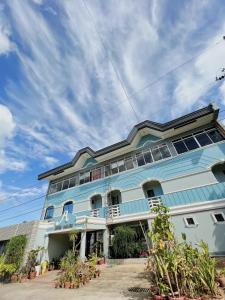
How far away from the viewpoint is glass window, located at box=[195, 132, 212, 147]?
13010mm

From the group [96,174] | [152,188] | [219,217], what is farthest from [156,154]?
[219,217]

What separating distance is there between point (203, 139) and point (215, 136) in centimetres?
80

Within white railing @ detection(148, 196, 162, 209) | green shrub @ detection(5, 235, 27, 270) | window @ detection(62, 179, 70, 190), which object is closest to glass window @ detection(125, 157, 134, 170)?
white railing @ detection(148, 196, 162, 209)

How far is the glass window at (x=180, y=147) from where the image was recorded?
13832 millimetres

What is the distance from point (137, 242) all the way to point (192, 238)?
11.2 feet

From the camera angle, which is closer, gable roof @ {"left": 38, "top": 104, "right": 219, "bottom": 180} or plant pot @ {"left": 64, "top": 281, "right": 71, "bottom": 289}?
plant pot @ {"left": 64, "top": 281, "right": 71, "bottom": 289}

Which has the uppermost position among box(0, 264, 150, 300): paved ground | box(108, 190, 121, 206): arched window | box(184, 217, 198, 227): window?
box(108, 190, 121, 206): arched window

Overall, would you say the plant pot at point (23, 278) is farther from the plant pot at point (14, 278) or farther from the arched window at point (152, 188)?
the arched window at point (152, 188)

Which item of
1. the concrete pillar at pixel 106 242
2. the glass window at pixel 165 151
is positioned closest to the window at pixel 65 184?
the concrete pillar at pixel 106 242

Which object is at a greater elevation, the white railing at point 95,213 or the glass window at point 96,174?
the glass window at point 96,174

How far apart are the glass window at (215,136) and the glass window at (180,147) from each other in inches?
76.8

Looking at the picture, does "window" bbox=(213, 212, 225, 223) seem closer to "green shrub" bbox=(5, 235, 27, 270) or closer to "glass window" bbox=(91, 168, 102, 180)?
"glass window" bbox=(91, 168, 102, 180)

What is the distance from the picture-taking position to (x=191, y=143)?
1373 centimetres

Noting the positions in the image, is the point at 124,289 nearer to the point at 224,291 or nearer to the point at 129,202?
the point at 224,291
